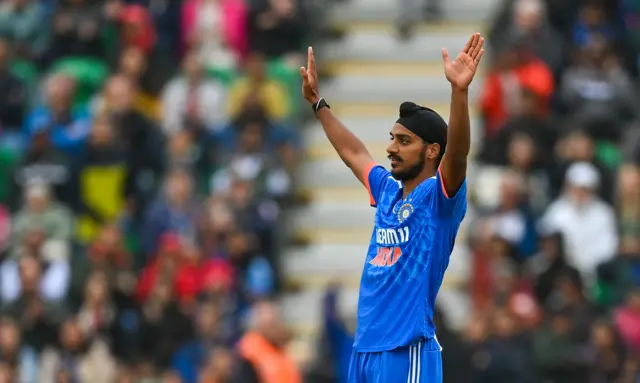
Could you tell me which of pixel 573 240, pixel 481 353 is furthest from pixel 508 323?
pixel 573 240

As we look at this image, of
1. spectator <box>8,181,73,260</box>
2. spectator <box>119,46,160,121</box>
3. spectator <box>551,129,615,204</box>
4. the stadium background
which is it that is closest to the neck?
the stadium background

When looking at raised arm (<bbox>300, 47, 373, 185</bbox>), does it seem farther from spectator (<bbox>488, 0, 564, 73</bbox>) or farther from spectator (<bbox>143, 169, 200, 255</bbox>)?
spectator (<bbox>488, 0, 564, 73</bbox>)

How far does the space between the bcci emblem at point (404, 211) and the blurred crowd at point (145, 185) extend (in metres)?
5.75

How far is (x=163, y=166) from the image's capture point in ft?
53.4

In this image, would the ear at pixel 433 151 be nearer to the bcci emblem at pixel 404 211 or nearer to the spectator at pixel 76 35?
the bcci emblem at pixel 404 211

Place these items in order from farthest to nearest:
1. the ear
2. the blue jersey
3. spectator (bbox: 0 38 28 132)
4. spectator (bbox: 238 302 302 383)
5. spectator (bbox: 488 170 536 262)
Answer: spectator (bbox: 0 38 28 132) → spectator (bbox: 488 170 536 262) → spectator (bbox: 238 302 302 383) → the ear → the blue jersey

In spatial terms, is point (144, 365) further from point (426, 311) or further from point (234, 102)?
point (426, 311)

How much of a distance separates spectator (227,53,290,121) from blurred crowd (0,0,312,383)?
0.07 feet

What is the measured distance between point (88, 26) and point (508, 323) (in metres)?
6.28

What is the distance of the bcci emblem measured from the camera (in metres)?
8.07

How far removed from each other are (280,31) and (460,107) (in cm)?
969

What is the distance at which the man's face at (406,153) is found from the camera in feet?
26.5

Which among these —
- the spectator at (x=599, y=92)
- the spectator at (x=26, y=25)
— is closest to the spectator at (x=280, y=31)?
the spectator at (x=26, y=25)

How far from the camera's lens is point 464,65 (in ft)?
24.9
